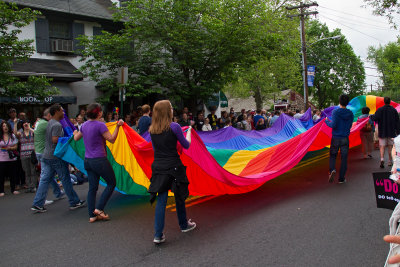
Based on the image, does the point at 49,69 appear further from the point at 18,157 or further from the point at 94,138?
the point at 94,138

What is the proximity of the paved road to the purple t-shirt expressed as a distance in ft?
3.74

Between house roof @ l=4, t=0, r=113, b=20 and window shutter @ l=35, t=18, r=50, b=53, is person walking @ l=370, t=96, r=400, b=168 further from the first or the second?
window shutter @ l=35, t=18, r=50, b=53

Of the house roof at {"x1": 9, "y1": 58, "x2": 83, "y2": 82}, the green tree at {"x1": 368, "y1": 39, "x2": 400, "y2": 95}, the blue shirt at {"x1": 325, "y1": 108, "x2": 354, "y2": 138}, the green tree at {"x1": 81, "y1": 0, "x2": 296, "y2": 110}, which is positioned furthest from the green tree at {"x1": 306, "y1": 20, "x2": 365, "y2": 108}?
the blue shirt at {"x1": 325, "y1": 108, "x2": 354, "y2": 138}

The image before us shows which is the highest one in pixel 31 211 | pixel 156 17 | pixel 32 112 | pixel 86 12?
pixel 86 12

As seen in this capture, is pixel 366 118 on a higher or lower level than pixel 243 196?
higher

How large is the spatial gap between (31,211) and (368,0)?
17.0 meters

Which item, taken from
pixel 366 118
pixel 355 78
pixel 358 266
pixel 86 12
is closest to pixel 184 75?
pixel 86 12

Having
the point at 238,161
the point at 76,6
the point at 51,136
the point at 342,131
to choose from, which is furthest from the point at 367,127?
the point at 76,6

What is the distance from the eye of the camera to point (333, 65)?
4922 centimetres

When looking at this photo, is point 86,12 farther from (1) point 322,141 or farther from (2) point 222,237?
(2) point 222,237

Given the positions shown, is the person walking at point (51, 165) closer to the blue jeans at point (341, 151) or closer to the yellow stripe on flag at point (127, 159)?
the yellow stripe on flag at point (127, 159)

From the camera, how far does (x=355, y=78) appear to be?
50.9m

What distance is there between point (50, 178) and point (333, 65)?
49.6 m

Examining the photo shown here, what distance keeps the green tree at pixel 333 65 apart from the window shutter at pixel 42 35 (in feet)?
130
